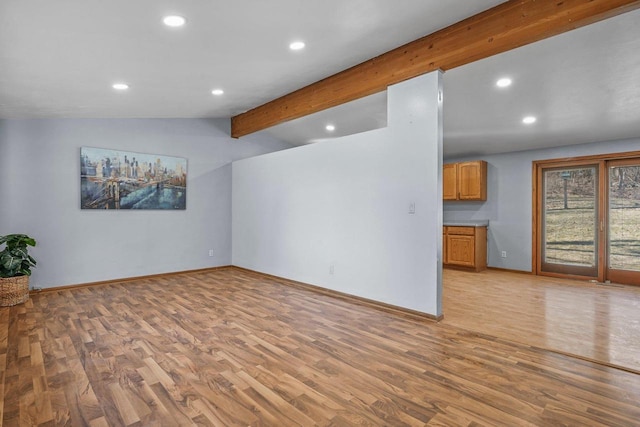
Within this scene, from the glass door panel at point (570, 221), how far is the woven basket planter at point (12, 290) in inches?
325

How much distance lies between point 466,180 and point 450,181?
0.34m

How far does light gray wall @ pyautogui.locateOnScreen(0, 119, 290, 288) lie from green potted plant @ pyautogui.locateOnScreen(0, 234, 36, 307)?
551 mm

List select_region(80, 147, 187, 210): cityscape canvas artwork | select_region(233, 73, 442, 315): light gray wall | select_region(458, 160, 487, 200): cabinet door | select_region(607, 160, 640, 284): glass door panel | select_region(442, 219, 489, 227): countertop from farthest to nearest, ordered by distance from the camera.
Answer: select_region(458, 160, 487, 200): cabinet door
select_region(442, 219, 489, 227): countertop
select_region(607, 160, 640, 284): glass door panel
select_region(80, 147, 187, 210): cityscape canvas artwork
select_region(233, 73, 442, 315): light gray wall

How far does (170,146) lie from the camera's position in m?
6.04

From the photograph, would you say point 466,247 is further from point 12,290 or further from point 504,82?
point 12,290

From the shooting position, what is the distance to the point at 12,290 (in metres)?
4.05

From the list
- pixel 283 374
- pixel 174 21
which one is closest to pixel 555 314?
pixel 283 374

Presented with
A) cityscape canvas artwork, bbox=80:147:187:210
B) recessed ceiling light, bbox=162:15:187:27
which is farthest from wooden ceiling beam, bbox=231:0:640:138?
cityscape canvas artwork, bbox=80:147:187:210

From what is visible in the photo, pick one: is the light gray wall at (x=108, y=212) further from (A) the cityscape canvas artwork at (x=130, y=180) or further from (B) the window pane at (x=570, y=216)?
(B) the window pane at (x=570, y=216)

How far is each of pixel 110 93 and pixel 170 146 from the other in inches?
79.9

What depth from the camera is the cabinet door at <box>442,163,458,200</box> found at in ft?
23.7

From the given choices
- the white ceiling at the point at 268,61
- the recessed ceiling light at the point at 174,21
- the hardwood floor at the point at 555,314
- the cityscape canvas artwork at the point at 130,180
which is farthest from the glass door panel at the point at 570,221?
the cityscape canvas artwork at the point at 130,180

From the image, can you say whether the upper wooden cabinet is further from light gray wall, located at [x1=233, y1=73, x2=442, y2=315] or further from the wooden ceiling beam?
the wooden ceiling beam

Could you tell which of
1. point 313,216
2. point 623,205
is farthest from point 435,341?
point 623,205
